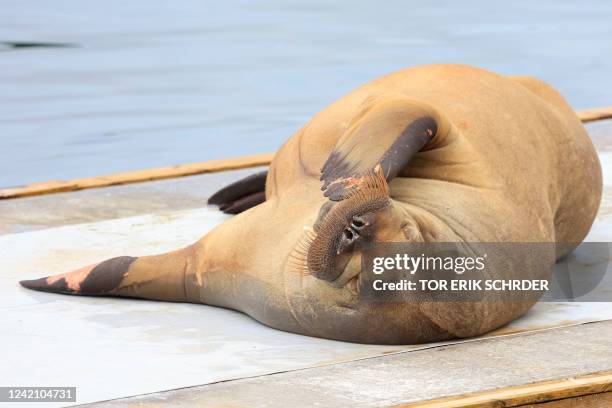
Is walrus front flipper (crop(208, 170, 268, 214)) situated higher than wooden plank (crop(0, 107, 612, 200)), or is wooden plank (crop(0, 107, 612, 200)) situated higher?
walrus front flipper (crop(208, 170, 268, 214))

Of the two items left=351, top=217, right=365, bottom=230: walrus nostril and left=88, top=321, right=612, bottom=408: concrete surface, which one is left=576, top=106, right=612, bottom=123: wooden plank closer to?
left=88, top=321, right=612, bottom=408: concrete surface

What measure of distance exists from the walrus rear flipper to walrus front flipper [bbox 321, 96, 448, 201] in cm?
77

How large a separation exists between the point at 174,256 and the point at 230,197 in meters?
1.22

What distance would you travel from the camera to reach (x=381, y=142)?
4227 mm

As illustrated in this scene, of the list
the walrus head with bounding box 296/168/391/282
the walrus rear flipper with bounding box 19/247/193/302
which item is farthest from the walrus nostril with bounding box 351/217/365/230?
the walrus rear flipper with bounding box 19/247/193/302

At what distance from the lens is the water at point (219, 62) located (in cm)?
959

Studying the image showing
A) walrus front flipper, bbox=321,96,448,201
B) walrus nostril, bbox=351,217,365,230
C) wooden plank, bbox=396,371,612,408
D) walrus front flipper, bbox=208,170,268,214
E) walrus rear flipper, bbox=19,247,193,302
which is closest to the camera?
wooden plank, bbox=396,371,612,408

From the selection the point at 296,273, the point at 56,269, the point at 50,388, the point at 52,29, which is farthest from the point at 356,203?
the point at 52,29

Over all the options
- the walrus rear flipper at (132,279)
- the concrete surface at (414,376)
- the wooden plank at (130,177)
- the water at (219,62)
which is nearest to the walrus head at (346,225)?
the concrete surface at (414,376)

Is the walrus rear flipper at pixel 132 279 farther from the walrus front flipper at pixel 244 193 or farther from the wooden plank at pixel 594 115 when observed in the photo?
the wooden plank at pixel 594 115

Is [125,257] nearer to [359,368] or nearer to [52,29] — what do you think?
[359,368]

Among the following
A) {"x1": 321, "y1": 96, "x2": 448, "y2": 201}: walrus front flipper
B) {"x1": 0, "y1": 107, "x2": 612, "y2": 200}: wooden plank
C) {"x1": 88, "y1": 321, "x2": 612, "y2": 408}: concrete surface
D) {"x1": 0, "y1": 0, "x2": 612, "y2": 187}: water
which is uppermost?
{"x1": 321, "y1": 96, "x2": 448, "y2": 201}: walrus front flipper

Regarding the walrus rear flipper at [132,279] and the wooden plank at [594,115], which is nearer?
the walrus rear flipper at [132,279]

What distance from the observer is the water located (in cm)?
959
